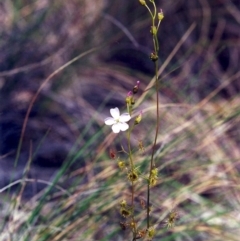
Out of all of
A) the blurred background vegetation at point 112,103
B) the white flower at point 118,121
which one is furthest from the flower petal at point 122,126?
the blurred background vegetation at point 112,103

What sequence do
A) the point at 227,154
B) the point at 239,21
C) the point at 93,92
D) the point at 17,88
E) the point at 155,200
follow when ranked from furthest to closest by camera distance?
the point at 239,21 → the point at 93,92 → the point at 17,88 → the point at 227,154 → the point at 155,200

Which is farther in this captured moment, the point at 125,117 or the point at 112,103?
the point at 112,103

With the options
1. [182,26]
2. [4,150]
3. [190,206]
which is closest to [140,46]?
[182,26]

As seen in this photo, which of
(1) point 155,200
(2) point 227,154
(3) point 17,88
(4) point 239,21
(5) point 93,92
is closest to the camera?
(1) point 155,200

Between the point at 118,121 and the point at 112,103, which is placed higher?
the point at 112,103

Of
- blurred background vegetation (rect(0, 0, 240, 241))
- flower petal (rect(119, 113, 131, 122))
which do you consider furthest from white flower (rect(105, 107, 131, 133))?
blurred background vegetation (rect(0, 0, 240, 241))

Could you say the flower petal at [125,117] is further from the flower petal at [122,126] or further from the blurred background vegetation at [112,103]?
the blurred background vegetation at [112,103]

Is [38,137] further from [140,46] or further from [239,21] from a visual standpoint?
[239,21]

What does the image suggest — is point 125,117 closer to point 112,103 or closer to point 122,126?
point 122,126

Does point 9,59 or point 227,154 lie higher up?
point 9,59

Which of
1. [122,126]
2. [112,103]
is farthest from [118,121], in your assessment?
[112,103]
